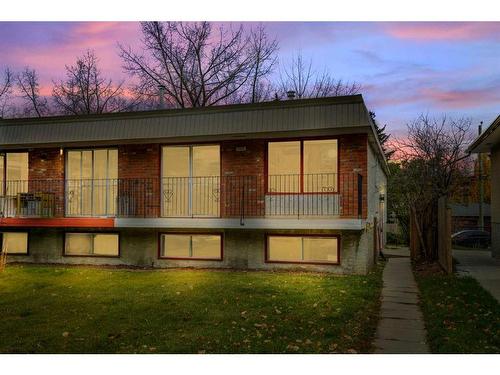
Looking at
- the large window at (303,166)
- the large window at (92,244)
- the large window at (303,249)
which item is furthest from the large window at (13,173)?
the large window at (303,249)

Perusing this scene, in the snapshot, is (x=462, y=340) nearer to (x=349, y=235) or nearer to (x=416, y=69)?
(x=349, y=235)

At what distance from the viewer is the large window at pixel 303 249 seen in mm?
13117

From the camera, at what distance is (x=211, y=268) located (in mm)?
13852

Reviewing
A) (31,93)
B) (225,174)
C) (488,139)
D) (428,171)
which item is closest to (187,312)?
(225,174)

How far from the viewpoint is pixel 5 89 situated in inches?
1377

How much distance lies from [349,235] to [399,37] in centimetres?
582

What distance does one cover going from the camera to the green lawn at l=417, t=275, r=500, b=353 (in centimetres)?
643

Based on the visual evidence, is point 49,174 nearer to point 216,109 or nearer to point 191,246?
point 191,246

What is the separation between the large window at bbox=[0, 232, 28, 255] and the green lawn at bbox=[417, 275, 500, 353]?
478 inches

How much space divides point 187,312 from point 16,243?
32.7 ft

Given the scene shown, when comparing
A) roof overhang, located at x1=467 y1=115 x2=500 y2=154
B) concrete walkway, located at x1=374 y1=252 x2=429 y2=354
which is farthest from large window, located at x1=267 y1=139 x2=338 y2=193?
roof overhang, located at x1=467 y1=115 x2=500 y2=154

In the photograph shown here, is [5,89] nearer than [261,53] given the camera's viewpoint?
No

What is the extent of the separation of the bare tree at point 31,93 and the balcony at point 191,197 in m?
23.3

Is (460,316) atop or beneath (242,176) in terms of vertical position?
beneath
